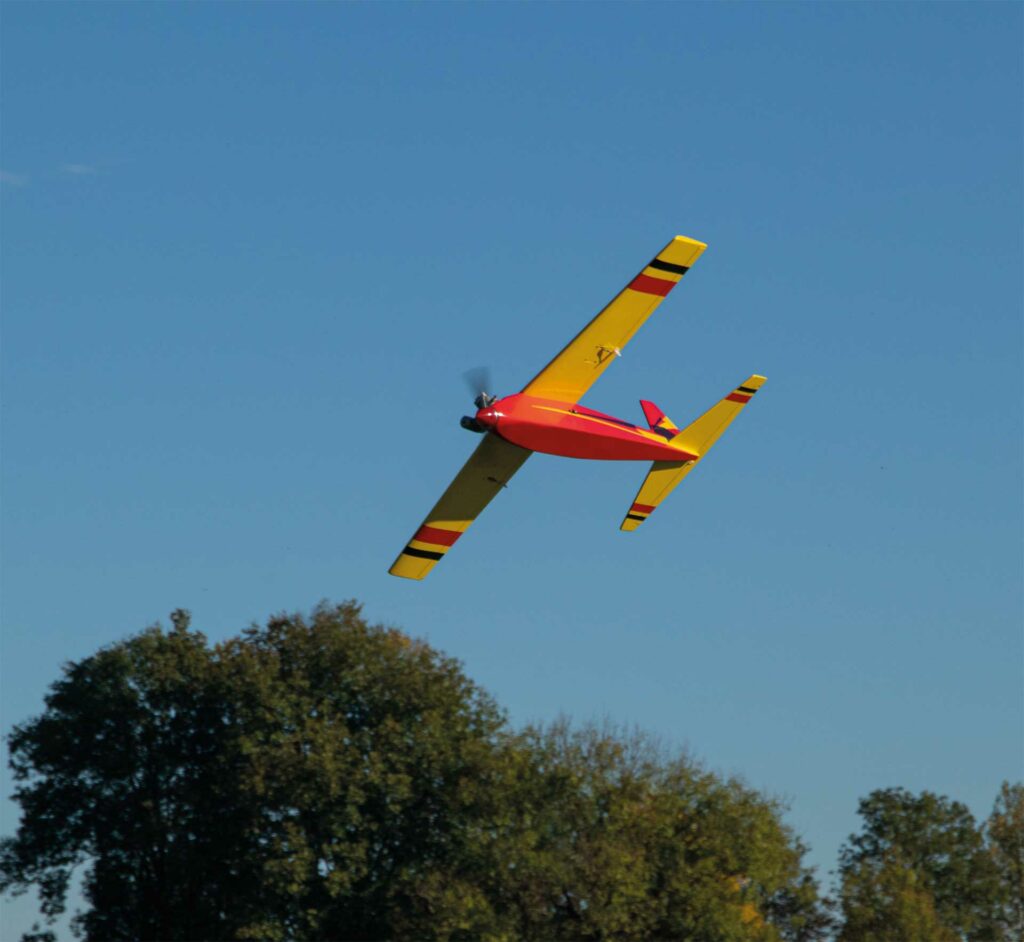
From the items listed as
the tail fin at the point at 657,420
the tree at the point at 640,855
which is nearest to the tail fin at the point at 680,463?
the tail fin at the point at 657,420

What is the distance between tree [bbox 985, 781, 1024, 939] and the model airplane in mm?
24433

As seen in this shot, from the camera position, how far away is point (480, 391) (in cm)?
3588

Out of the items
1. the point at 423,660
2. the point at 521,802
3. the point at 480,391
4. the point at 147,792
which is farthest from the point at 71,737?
the point at 480,391

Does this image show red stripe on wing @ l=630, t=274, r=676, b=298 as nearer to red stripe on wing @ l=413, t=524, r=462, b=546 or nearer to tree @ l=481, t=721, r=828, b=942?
red stripe on wing @ l=413, t=524, r=462, b=546

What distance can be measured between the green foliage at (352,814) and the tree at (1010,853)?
815 centimetres

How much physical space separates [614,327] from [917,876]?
92.4 ft

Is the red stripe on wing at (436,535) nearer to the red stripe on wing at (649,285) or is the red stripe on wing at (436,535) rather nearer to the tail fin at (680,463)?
the tail fin at (680,463)

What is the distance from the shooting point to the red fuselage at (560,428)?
35.8 meters

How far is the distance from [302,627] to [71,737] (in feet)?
26.1

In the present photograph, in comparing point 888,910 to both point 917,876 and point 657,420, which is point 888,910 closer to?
point 917,876

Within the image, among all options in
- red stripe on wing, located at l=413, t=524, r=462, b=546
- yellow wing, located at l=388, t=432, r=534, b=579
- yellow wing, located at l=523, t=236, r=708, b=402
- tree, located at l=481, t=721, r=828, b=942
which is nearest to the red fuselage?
yellow wing, located at l=523, t=236, r=708, b=402

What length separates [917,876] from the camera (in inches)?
2298

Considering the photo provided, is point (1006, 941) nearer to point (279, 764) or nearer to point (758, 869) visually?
point (758, 869)

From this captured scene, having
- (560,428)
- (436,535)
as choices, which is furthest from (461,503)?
(560,428)
